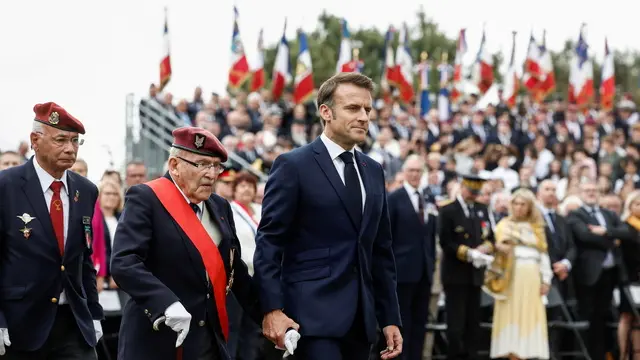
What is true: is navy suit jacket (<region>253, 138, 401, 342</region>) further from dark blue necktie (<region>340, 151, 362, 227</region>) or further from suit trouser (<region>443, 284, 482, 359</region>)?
suit trouser (<region>443, 284, 482, 359</region>)

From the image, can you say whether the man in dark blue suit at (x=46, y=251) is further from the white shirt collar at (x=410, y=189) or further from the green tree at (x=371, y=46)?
the green tree at (x=371, y=46)

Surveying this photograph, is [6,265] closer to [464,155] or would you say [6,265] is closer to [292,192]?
[292,192]

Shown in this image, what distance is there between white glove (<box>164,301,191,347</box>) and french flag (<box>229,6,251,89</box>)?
1729 cm

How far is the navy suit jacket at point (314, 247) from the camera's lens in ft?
18.9

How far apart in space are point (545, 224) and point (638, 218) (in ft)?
5.64

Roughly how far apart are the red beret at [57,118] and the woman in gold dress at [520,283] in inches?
277

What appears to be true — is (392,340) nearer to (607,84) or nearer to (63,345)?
(63,345)

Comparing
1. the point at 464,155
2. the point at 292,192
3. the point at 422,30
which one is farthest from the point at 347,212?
the point at 422,30

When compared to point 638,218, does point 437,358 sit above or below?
below

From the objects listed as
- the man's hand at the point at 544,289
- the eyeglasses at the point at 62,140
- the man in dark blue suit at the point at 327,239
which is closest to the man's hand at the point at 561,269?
the man's hand at the point at 544,289

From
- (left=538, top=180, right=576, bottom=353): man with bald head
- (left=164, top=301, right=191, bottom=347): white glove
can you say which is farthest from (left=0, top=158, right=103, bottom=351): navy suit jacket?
(left=538, top=180, right=576, bottom=353): man with bald head

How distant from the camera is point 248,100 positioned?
20.3 metres

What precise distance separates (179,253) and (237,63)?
1704cm

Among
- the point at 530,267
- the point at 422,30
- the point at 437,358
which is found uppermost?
the point at 422,30
